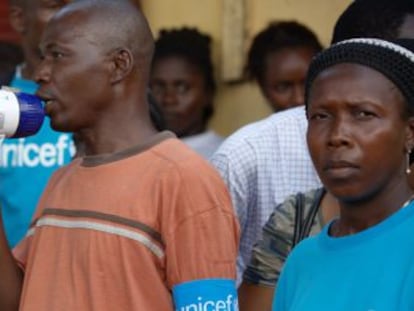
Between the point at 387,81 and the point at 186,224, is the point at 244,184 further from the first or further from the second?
the point at 387,81

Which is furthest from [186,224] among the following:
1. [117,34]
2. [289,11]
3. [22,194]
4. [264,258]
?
[289,11]

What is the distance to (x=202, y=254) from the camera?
3.53 metres

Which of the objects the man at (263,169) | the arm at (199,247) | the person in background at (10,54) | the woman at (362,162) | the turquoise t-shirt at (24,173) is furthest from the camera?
the person in background at (10,54)

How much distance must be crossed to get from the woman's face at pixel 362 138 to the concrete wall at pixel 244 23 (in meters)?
3.23

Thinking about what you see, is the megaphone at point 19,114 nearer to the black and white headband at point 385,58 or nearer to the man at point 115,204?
the man at point 115,204

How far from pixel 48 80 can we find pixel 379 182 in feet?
3.95

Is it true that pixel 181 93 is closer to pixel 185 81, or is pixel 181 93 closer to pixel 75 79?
pixel 185 81

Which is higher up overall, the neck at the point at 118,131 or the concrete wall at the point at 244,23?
the concrete wall at the point at 244,23

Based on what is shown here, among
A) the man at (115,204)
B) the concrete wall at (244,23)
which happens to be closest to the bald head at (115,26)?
the man at (115,204)

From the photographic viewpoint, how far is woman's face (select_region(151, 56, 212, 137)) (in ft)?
21.3

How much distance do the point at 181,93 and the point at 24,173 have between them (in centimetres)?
149

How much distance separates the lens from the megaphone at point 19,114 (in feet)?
12.4

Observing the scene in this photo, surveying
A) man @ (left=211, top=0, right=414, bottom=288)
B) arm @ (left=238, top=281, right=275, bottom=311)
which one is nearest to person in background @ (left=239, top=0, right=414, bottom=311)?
arm @ (left=238, top=281, right=275, bottom=311)

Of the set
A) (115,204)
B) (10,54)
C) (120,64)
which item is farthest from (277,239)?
(10,54)
